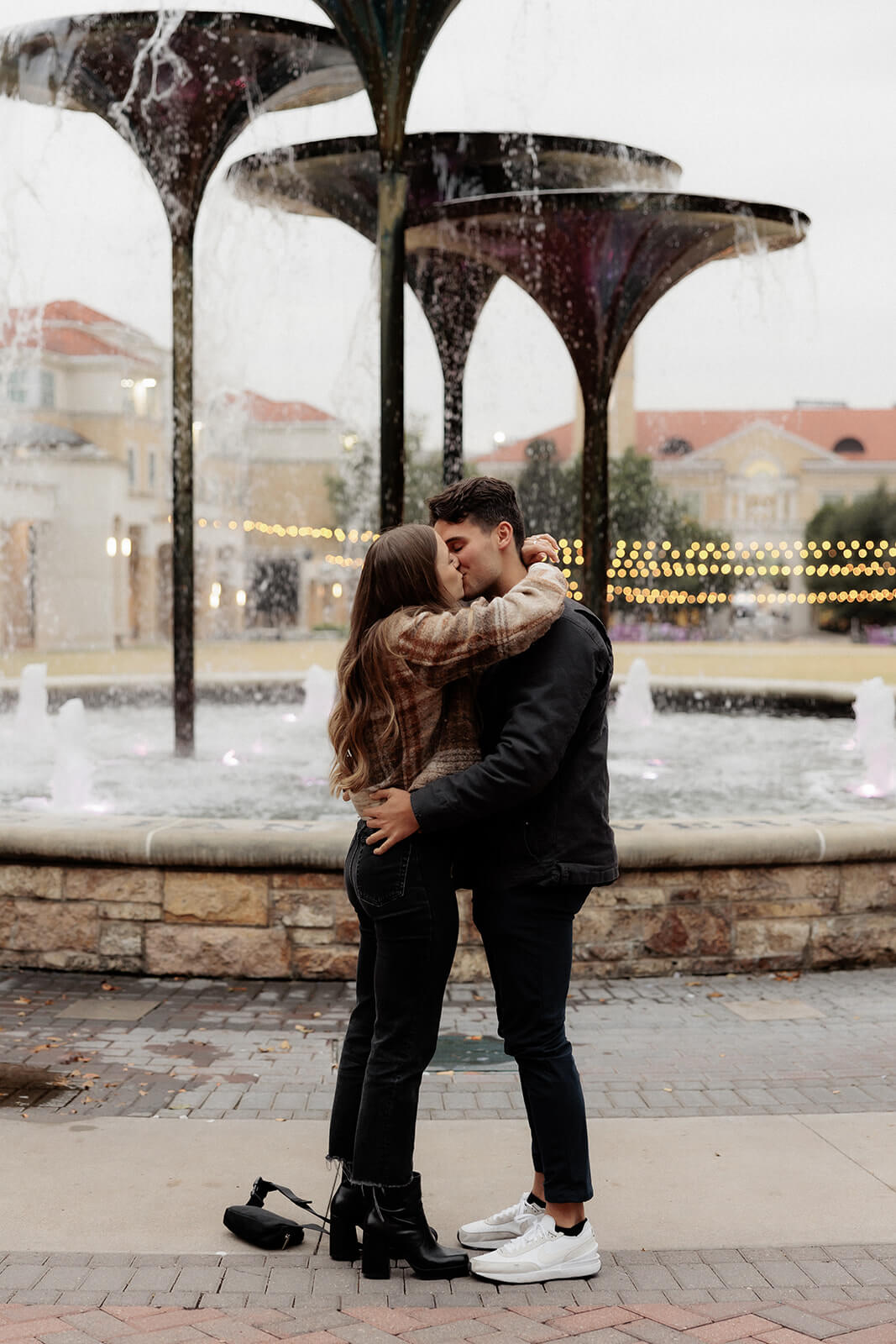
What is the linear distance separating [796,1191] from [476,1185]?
0.82 meters

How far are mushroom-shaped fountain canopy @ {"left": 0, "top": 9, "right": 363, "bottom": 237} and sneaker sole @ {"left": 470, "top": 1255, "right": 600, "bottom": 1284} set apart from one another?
9102mm

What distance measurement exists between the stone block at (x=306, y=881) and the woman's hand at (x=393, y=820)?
9.37 ft

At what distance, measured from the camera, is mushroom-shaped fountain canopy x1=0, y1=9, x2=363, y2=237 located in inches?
Result: 408

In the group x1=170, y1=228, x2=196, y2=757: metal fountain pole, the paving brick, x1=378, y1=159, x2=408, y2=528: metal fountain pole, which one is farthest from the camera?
x1=170, y1=228, x2=196, y2=757: metal fountain pole

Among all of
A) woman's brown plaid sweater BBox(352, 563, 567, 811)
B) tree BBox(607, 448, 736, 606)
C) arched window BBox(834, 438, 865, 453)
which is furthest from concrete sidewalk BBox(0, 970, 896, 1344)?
arched window BBox(834, 438, 865, 453)

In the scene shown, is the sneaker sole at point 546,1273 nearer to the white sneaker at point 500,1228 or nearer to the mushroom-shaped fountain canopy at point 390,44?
the white sneaker at point 500,1228

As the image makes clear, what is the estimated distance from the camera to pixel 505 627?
131 inches

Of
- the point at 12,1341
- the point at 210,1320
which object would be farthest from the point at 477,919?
the point at 12,1341

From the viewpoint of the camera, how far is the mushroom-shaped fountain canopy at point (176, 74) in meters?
10.4

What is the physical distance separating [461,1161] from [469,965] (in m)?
2.08

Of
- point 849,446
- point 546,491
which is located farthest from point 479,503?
point 849,446

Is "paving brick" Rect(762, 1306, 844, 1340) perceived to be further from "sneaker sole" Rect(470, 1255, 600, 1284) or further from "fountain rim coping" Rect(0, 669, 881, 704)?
"fountain rim coping" Rect(0, 669, 881, 704)

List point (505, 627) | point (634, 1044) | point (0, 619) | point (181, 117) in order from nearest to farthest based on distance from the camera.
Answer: point (505, 627), point (634, 1044), point (181, 117), point (0, 619)

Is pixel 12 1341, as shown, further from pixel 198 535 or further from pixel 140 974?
pixel 198 535
